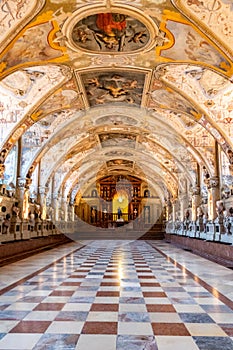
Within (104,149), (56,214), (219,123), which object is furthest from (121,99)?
(56,214)

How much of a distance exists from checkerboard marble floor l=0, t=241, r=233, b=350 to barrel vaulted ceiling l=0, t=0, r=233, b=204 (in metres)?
5.82

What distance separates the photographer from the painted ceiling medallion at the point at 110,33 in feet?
27.6

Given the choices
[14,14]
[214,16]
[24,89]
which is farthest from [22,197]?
[214,16]

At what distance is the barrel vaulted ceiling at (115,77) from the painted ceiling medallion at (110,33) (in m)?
0.03

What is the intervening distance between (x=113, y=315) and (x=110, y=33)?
285 inches

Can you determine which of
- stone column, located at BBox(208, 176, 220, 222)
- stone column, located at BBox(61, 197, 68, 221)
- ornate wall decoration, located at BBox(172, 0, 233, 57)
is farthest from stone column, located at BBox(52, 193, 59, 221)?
ornate wall decoration, located at BBox(172, 0, 233, 57)

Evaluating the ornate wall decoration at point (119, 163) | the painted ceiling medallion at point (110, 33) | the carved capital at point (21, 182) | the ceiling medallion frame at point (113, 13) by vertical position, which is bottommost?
the carved capital at point (21, 182)

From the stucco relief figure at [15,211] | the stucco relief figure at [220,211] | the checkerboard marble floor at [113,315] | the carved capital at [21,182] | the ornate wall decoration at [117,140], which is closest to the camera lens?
the checkerboard marble floor at [113,315]

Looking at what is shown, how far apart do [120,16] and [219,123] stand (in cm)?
621

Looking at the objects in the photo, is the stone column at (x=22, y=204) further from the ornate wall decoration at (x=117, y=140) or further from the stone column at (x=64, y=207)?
the stone column at (x=64, y=207)

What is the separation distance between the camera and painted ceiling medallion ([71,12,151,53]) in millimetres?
8422

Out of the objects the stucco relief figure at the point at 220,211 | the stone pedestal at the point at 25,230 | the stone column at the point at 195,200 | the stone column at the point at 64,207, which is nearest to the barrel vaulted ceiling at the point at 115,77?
the stone column at the point at 195,200

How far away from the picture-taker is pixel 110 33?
9023 millimetres

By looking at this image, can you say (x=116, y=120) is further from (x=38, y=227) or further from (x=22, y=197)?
(x=38, y=227)
